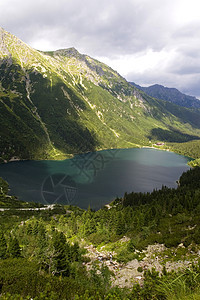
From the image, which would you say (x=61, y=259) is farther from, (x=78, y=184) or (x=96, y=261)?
(x=78, y=184)

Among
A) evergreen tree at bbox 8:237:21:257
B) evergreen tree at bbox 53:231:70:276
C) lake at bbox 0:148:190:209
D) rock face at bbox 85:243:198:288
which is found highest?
rock face at bbox 85:243:198:288

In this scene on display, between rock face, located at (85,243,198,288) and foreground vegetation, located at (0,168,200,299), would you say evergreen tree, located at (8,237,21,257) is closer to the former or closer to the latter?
foreground vegetation, located at (0,168,200,299)

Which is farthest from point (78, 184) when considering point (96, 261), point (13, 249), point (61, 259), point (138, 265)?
point (138, 265)

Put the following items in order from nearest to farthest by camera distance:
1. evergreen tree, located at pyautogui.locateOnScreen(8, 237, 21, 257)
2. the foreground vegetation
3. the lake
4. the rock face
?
the foreground vegetation, the rock face, evergreen tree, located at pyautogui.locateOnScreen(8, 237, 21, 257), the lake

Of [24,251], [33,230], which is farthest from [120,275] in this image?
[33,230]

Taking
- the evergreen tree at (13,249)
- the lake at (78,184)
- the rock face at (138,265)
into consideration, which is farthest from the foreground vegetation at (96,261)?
the lake at (78,184)

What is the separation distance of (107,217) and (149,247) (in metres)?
35.1

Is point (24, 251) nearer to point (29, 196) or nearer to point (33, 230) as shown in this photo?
point (33, 230)

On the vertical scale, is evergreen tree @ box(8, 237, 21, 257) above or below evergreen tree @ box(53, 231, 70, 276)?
below

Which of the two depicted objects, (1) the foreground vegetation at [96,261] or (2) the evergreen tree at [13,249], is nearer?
(1) the foreground vegetation at [96,261]

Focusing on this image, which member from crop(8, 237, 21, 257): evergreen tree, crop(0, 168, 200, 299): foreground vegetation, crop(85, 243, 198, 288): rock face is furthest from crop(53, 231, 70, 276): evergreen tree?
crop(8, 237, 21, 257): evergreen tree

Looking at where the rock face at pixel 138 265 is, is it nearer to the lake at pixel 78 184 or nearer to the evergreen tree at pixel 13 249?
the evergreen tree at pixel 13 249

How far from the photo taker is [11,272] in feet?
68.2

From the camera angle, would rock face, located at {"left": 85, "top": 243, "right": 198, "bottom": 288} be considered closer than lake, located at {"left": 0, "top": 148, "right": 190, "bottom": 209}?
Yes
